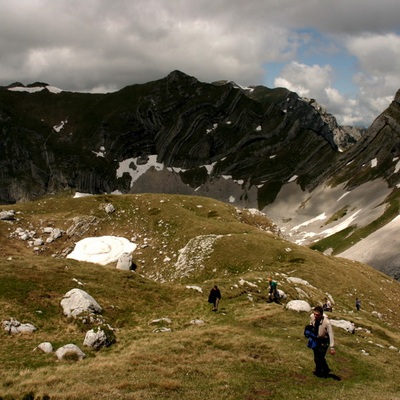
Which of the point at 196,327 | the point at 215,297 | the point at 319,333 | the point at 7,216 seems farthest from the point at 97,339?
the point at 7,216

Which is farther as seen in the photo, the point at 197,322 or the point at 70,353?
the point at 197,322

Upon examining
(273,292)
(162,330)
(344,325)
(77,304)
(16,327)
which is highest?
(273,292)

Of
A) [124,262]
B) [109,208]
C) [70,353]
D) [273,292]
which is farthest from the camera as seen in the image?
[109,208]

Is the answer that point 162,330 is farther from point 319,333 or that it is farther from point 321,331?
point 321,331

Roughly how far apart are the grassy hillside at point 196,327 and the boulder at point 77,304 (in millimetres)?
670

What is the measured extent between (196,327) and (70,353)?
34.7ft

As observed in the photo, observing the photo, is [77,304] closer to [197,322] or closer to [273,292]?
[197,322]

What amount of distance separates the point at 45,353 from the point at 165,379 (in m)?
9.29

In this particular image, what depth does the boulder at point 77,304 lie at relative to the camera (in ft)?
97.6

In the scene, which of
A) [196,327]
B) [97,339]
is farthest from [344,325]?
[97,339]

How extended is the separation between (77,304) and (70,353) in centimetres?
794

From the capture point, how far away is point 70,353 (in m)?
22.6

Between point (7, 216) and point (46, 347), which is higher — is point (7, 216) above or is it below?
above

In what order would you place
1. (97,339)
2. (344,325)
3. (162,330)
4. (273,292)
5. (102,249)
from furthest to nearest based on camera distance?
(102,249)
(273,292)
(344,325)
(162,330)
(97,339)
